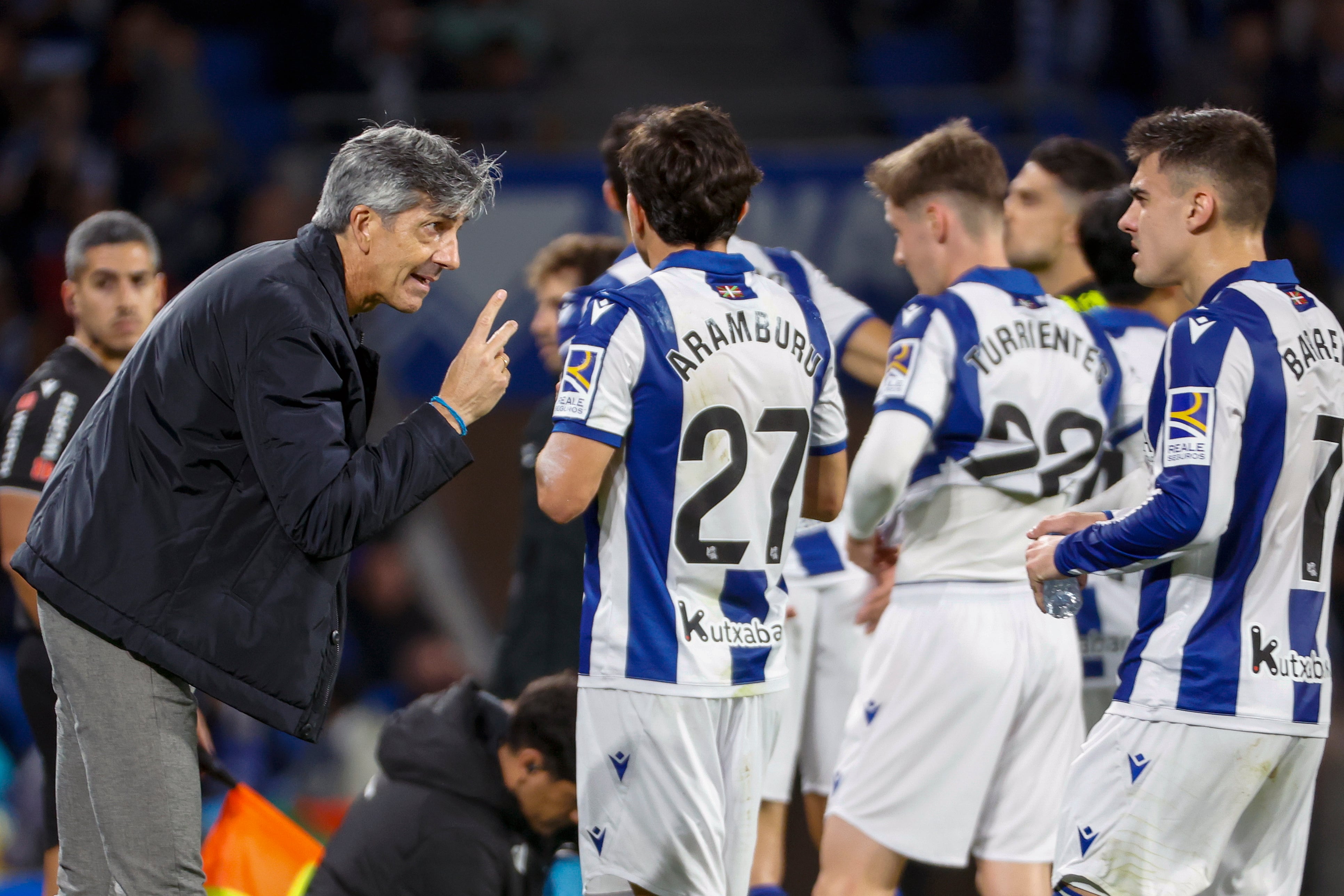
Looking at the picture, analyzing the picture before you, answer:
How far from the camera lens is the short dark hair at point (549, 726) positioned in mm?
4090

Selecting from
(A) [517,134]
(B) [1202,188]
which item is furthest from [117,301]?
(A) [517,134]

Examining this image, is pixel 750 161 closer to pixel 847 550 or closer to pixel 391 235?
pixel 391 235

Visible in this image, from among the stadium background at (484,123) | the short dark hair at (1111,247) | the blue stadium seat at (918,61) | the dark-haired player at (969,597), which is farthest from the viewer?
the blue stadium seat at (918,61)

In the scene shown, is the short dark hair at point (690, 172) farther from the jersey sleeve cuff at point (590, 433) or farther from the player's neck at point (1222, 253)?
the player's neck at point (1222, 253)

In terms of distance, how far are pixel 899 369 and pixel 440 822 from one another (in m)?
1.86

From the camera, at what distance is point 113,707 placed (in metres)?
3.16

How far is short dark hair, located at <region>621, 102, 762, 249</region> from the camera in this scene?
3.38m

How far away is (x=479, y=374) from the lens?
10.7 feet

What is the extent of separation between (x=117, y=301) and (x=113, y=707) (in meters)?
2.07

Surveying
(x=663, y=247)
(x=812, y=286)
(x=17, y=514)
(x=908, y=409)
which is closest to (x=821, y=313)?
(x=812, y=286)

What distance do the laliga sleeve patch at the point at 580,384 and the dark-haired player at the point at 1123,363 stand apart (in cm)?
190

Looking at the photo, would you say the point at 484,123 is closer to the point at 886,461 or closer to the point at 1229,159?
the point at 886,461

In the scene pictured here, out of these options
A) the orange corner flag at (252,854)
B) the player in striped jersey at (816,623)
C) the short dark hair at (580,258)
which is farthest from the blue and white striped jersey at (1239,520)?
the short dark hair at (580,258)

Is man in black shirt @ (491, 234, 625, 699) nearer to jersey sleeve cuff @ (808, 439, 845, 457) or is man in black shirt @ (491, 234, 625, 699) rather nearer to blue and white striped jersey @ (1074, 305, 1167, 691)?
jersey sleeve cuff @ (808, 439, 845, 457)
